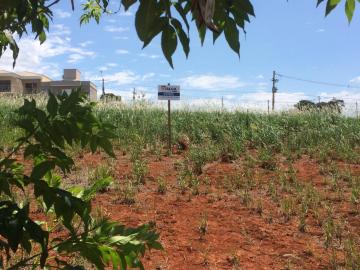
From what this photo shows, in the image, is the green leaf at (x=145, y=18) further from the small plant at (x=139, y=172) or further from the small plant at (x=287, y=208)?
the small plant at (x=139, y=172)

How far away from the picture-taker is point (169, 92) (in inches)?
360

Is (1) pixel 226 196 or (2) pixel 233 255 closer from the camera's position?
(2) pixel 233 255

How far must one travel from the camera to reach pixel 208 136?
31.3 feet

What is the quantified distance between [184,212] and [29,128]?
13.2ft

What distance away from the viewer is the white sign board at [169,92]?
9.12 m

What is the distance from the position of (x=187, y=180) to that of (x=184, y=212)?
1.24 metres

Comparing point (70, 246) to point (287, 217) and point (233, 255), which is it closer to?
point (233, 255)

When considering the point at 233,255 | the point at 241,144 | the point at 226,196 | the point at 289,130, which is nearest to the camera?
the point at 233,255

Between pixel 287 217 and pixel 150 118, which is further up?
pixel 150 118

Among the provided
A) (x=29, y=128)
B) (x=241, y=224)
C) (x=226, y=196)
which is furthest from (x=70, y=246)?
(x=226, y=196)

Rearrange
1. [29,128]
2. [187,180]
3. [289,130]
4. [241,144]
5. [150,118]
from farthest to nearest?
[150,118] < [289,130] < [241,144] < [187,180] < [29,128]

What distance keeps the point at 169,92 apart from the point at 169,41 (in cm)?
816

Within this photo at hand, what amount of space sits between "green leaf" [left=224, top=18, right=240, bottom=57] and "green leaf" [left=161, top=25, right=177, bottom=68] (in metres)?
0.12

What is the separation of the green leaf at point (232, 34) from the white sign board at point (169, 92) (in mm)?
8049
